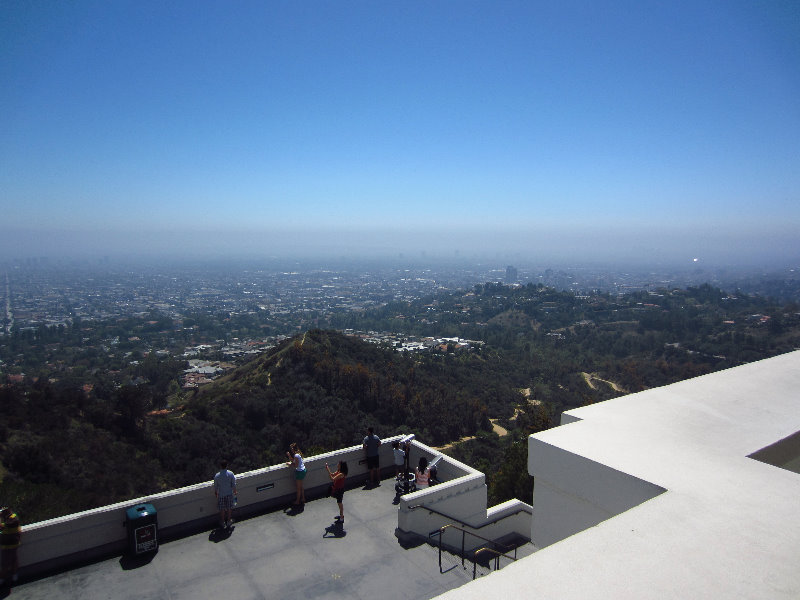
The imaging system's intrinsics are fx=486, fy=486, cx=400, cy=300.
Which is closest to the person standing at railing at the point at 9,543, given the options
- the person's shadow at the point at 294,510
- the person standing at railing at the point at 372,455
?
the person's shadow at the point at 294,510

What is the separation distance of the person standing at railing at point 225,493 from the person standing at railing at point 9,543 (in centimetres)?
181

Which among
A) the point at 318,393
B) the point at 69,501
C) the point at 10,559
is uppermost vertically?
the point at 10,559

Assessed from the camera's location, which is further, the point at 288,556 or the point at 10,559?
the point at 288,556

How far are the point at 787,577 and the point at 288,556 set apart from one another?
471 cm

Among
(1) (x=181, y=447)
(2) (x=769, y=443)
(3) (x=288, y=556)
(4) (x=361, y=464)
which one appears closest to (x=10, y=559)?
(3) (x=288, y=556)

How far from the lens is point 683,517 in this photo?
196 cm

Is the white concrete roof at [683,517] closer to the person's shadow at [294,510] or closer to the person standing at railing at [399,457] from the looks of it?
the person standing at railing at [399,457]

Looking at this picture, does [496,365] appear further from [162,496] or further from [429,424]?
[162,496]

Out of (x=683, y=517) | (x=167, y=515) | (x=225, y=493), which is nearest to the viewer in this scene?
(x=683, y=517)

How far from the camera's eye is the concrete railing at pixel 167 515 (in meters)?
4.83

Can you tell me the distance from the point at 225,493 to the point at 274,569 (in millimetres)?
1161

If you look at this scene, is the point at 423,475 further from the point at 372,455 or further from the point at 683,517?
the point at 683,517

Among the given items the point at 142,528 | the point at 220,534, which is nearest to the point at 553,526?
the point at 220,534

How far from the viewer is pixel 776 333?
58.8 meters
